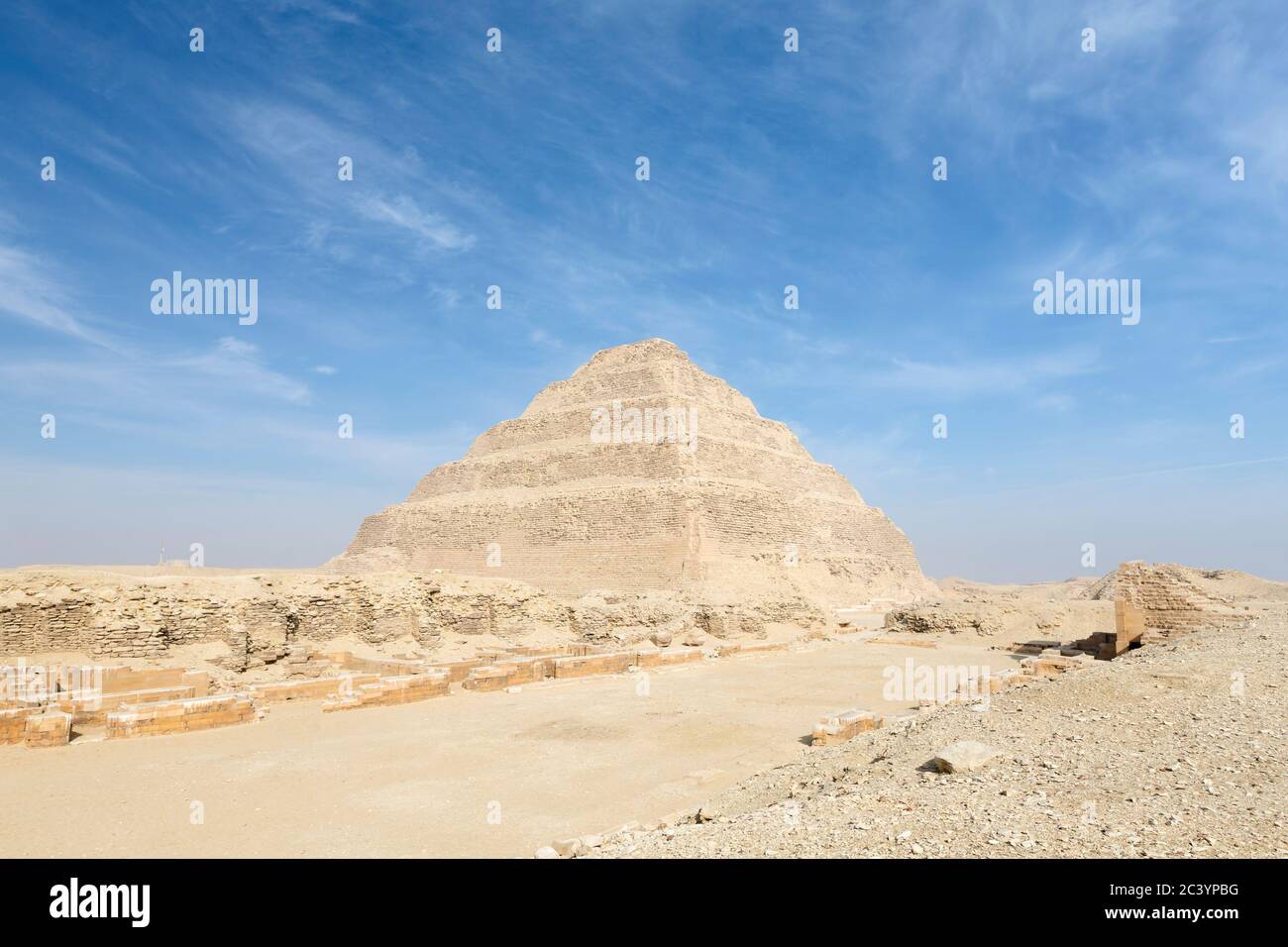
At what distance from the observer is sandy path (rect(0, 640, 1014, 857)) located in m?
5.21

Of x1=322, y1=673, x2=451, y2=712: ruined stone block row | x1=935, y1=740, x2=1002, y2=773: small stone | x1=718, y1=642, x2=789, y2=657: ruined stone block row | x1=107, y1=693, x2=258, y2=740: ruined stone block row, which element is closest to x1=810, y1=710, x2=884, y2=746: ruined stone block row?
x1=935, y1=740, x2=1002, y2=773: small stone

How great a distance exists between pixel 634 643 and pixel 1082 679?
46.0ft

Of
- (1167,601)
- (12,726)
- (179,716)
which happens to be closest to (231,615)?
(179,716)

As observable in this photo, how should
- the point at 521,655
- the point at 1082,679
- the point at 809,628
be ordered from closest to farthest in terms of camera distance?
the point at 1082,679 → the point at 521,655 → the point at 809,628

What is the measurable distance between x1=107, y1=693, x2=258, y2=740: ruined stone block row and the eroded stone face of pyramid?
893 inches

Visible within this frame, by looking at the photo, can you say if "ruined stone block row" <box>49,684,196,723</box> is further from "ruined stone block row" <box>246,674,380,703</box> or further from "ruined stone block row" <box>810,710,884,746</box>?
"ruined stone block row" <box>810,710,884,746</box>

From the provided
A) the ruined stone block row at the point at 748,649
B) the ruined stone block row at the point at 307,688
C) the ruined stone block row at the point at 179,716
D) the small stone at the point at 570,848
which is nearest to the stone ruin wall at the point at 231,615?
the ruined stone block row at the point at 307,688

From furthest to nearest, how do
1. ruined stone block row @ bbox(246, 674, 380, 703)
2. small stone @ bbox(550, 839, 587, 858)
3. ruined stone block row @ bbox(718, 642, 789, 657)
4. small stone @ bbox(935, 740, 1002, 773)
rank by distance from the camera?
1. ruined stone block row @ bbox(718, 642, 789, 657)
2. ruined stone block row @ bbox(246, 674, 380, 703)
3. small stone @ bbox(935, 740, 1002, 773)
4. small stone @ bbox(550, 839, 587, 858)

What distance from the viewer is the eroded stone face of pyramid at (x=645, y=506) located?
121 ft

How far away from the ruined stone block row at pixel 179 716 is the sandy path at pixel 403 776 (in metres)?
0.27

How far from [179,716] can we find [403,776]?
13.2 feet

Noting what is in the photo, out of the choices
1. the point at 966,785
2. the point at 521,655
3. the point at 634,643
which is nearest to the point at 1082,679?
the point at 966,785

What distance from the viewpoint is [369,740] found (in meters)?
8.55
